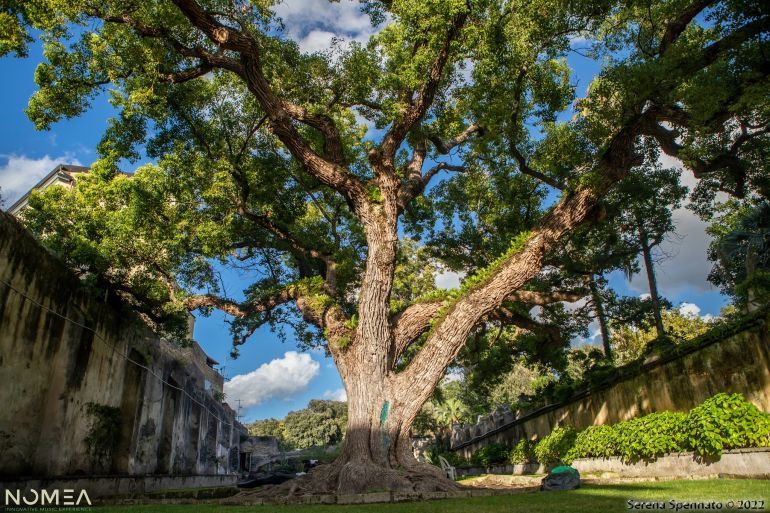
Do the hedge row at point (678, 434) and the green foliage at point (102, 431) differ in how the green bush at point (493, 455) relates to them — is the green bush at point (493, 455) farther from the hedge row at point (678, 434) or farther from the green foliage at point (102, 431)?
the green foliage at point (102, 431)

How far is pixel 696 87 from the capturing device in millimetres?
7371

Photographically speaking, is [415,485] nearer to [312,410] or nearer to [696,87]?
[696,87]

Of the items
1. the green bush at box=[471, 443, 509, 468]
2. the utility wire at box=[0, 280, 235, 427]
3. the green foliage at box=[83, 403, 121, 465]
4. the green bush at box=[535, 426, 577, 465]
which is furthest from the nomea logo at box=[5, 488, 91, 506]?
the green bush at box=[471, 443, 509, 468]

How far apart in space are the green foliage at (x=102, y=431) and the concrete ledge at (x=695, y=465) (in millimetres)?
10566

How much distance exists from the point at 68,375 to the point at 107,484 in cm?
258

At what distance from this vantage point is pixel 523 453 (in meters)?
14.3

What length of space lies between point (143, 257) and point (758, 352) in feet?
38.1

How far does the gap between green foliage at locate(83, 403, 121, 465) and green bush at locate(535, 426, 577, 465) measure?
10.6m

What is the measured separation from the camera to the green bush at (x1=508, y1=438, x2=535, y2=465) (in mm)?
13857

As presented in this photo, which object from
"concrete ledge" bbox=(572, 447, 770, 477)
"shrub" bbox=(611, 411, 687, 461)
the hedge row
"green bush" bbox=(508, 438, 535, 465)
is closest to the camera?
"concrete ledge" bbox=(572, 447, 770, 477)

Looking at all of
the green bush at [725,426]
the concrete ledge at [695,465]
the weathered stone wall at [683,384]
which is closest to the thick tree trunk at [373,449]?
the concrete ledge at [695,465]

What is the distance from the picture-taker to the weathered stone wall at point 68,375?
706 centimetres

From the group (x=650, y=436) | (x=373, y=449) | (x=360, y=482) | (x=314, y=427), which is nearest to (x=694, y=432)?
(x=650, y=436)

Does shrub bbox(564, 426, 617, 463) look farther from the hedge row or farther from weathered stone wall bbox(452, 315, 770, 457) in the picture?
weathered stone wall bbox(452, 315, 770, 457)
